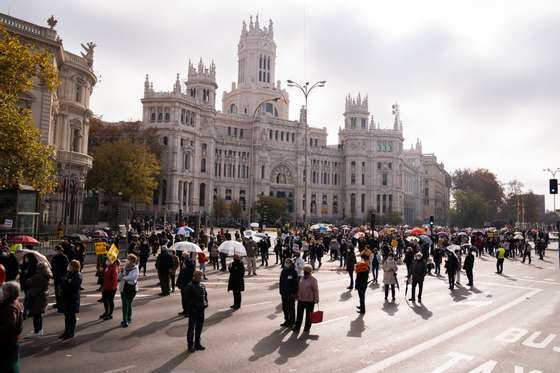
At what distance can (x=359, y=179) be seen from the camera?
107750mm

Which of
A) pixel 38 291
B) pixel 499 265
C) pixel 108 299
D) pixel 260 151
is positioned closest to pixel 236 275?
pixel 108 299

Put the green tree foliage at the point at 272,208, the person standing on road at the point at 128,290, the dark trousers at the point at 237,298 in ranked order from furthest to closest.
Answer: the green tree foliage at the point at 272,208 → the dark trousers at the point at 237,298 → the person standing on road at the point at 128,290

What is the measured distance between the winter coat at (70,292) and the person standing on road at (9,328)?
14.1 feet

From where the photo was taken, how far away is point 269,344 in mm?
10867

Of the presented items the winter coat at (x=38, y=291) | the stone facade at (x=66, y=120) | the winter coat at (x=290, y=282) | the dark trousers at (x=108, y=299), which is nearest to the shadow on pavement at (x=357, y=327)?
the winter coat at (x=290, y=282)

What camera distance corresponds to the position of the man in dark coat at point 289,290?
12.5 m

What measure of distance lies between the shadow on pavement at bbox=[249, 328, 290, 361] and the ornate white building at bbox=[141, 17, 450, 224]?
67952 millimetres

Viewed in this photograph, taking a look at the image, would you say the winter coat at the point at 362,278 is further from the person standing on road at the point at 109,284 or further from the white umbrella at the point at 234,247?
the person standing on road at the point at 109,284

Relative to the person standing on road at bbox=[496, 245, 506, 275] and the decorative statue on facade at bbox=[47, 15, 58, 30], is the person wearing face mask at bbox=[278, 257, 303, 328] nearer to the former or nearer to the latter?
the person standing on road at bbox=[496, 245, 506, 275]

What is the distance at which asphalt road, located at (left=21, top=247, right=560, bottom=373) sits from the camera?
934cm

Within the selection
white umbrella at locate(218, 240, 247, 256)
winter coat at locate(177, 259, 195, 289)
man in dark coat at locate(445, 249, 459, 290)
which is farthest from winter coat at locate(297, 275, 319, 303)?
man in dark coat at locate(445, 249, 459, 290)

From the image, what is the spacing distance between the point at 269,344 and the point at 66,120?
38.2m

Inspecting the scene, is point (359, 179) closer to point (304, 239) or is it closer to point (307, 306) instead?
point (304, 239)

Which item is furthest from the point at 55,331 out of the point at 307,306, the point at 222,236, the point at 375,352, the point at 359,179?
the point at 359,179
